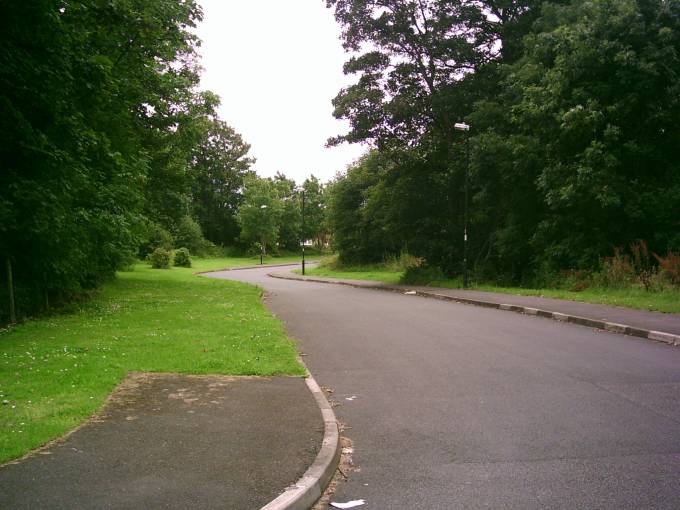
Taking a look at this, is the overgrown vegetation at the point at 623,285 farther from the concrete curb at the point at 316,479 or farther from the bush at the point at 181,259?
the bush at the point at 181,259

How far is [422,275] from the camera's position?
28.5 metres

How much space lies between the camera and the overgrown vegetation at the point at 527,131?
1862cm

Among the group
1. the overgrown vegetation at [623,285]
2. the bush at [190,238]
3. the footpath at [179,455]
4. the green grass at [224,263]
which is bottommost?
the green grass at [224,263]

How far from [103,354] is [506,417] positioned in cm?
602

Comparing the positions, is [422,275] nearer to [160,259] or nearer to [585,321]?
[585,321]

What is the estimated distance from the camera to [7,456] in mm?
4250

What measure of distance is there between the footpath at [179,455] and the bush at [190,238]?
68.3 metres

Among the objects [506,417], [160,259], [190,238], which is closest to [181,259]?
[160,259]

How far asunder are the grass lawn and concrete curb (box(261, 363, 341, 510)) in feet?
7.39

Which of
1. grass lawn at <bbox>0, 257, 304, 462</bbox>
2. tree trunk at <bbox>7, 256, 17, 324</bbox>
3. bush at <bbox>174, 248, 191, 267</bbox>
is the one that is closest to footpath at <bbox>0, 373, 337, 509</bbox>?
grass lawn at <bbox>0, 257, 304, 462</bbox>

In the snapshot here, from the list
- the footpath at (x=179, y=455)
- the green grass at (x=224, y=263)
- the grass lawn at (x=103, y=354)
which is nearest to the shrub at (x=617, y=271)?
the grass lawn at (x=103, y=354)

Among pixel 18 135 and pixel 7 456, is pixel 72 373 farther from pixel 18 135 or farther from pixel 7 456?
pixel 18 135

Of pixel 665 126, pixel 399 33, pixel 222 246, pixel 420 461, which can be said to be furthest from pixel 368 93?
pixel 222 246

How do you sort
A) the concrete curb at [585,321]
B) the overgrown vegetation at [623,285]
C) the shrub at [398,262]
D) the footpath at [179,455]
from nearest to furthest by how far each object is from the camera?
1. the footpath at [179,455]
2. the concrete curb at [585,321]
3. the overgrown vegetation at [623,285]
4. the shrub at [398,262]
